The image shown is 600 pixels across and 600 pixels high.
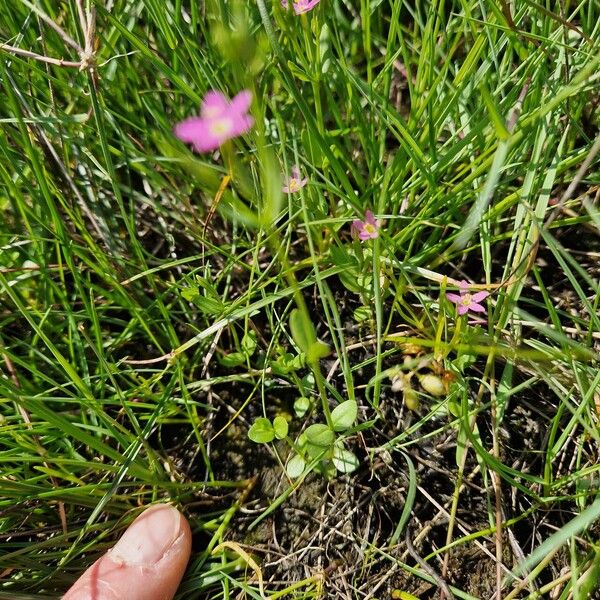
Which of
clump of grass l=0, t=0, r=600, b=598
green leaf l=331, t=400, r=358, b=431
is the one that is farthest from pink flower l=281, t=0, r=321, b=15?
green leaf l=331, t=400, r=358, b=431

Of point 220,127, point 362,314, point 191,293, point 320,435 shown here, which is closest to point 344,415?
point 320,435

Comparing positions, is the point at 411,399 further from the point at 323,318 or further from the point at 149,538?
the point at 149,538

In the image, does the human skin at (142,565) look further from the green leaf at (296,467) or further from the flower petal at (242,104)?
the flower petal at (242,104)

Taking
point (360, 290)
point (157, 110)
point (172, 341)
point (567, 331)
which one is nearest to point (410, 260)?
point (360, 290)

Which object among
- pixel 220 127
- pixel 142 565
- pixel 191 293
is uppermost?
pixel 220 127

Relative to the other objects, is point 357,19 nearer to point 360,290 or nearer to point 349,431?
point 360,290

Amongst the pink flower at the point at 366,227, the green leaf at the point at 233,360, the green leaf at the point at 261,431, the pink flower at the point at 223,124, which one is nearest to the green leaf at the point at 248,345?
the green leaf at the point at 233,360
